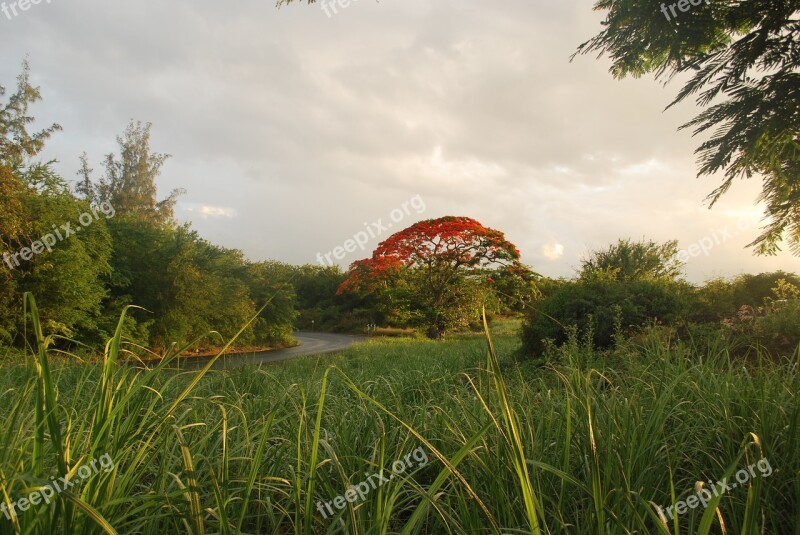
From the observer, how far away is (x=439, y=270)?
2027 cm

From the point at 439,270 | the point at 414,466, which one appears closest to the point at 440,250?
the point at 439,270

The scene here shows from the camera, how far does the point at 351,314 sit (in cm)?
2948

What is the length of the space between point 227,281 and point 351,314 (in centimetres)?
1243

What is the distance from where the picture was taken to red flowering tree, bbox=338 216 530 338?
63.0 feet

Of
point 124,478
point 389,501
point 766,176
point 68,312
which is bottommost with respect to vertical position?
point 389,501

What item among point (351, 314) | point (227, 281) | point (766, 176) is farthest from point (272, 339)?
point (766, 176)

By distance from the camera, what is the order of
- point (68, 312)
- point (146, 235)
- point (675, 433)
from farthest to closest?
point (146, 235), point (68, 312), point (675, 433)

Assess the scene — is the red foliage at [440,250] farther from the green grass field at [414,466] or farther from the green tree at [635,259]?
the green grass field at [414,466]

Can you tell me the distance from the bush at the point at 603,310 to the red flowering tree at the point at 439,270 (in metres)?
11.0

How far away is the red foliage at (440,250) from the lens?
19.0 meters

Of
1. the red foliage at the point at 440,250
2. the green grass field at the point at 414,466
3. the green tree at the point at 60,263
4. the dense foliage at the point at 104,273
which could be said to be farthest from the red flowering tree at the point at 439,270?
the green grass field at the point at 414,466

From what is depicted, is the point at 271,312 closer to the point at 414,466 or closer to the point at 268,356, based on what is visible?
the point at 268,356

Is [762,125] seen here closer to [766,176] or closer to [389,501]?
[766,176]

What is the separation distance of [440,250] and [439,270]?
3.30 ft
